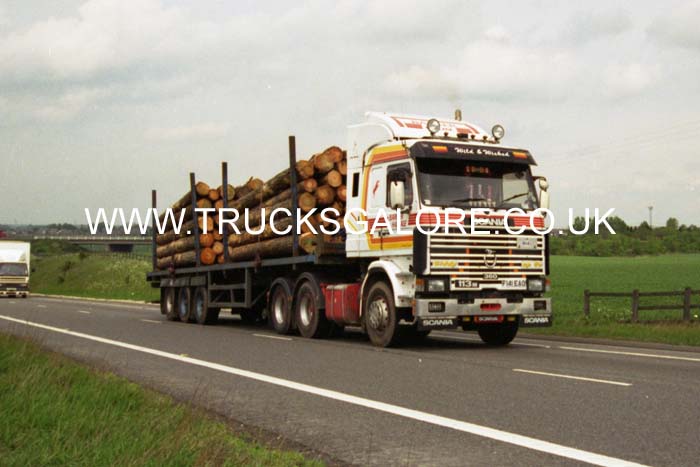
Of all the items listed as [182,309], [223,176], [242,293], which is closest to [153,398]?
[242,293]

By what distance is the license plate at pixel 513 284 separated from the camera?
14.7 meters

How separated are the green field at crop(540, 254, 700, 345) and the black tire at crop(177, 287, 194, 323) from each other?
30.6 feet

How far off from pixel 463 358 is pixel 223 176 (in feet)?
35.0

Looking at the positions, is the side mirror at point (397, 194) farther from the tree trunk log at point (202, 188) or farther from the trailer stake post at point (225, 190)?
the tree trunk log at point (202, 188)

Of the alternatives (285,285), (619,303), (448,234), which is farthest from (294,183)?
(619,303)

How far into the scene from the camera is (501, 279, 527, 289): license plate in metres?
14.7

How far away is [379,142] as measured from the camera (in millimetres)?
15938

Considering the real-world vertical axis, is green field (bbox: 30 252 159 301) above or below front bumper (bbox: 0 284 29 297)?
above

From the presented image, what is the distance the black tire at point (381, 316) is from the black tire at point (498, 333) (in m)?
2.19

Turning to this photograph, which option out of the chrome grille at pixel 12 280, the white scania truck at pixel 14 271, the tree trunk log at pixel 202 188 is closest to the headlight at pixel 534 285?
the tree trunk log at pixel 202 188

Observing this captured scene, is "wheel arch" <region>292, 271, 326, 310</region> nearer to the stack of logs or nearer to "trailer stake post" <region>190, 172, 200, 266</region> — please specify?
the stack of logs

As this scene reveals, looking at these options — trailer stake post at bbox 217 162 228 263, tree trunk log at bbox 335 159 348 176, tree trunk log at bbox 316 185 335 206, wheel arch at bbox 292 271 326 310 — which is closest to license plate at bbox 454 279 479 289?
wheel arch at bbox 292 271 326 310

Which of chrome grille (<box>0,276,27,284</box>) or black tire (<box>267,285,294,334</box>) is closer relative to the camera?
black tire (<box>267,285,294,334</box>)

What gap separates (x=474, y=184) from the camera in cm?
1484
